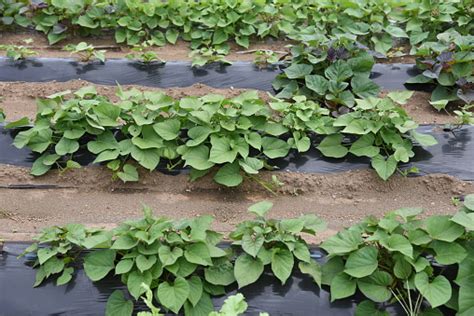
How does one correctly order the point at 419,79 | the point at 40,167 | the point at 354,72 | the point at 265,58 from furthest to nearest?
the point at 265,58 → the point at 419,79 → the point at 354,72 → the point at 40,167

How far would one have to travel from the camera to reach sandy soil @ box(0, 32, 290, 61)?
18.0 feet

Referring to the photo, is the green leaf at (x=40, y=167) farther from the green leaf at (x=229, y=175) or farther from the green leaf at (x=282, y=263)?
the green leaf at (x=282, y=263)

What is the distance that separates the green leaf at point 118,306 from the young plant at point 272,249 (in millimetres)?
478

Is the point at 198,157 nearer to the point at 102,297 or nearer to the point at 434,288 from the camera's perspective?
the point at 102,297

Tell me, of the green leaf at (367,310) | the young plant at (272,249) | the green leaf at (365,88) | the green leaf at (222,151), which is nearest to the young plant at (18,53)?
the green leaf at (222,151)

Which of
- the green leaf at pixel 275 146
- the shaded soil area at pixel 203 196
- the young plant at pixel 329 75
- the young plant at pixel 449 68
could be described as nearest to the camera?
the shaded soil area at pixel 203 196

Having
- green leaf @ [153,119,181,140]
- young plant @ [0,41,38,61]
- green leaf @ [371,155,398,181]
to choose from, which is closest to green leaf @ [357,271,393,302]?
green leaf @ [371,155,398,181]

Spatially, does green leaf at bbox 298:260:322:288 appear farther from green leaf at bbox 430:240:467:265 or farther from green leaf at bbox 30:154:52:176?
green leaf at bbox 30:154:52:176

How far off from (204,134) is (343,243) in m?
1.18

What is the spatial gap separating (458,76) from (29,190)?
3019mm

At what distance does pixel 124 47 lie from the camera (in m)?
5.72

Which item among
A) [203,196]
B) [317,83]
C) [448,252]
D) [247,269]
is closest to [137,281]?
[247,269]

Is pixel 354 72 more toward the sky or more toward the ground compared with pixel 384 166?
more toward the sky

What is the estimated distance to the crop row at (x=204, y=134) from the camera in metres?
3.60
